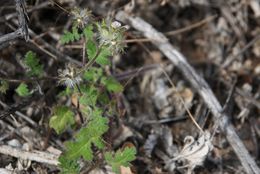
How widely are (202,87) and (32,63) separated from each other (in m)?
1.35

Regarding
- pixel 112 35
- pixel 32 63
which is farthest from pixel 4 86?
pixel 112 35

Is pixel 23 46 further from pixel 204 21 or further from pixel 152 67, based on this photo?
pixel 204 21

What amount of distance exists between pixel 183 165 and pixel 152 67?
3.35 ft

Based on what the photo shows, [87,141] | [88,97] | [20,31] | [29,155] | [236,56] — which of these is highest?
[236,56]

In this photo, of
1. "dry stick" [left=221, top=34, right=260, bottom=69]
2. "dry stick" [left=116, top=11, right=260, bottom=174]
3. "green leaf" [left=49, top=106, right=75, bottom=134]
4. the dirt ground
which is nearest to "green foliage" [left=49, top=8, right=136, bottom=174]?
"green leaf" [left=49, top=106, right=75, bottom=134]

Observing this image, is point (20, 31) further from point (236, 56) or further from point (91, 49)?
point (236, 56)

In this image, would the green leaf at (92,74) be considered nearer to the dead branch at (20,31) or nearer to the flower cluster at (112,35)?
the flower cluster at (112,35)

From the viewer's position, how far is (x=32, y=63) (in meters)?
3.07

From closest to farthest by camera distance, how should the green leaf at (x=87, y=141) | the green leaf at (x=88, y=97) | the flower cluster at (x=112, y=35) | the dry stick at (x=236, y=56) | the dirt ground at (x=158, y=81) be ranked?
1. the flower cluster at (x=112, y=35)
2. the green leaf at (x=87, y=141)
3. the green leaf at (x=88, y=97)
4. the dirt ground at (x=158, y=81)
5. the dry stick at (x=236, y=56)

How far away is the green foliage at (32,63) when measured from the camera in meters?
3.06

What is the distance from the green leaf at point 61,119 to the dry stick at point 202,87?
107 centimetres

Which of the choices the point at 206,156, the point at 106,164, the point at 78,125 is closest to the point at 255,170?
the point at 206,156

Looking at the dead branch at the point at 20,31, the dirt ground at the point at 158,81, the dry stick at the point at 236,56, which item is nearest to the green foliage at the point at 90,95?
the dirt ground at the point at 158,81

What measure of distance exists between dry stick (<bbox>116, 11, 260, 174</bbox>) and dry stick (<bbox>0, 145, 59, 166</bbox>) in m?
1.25
